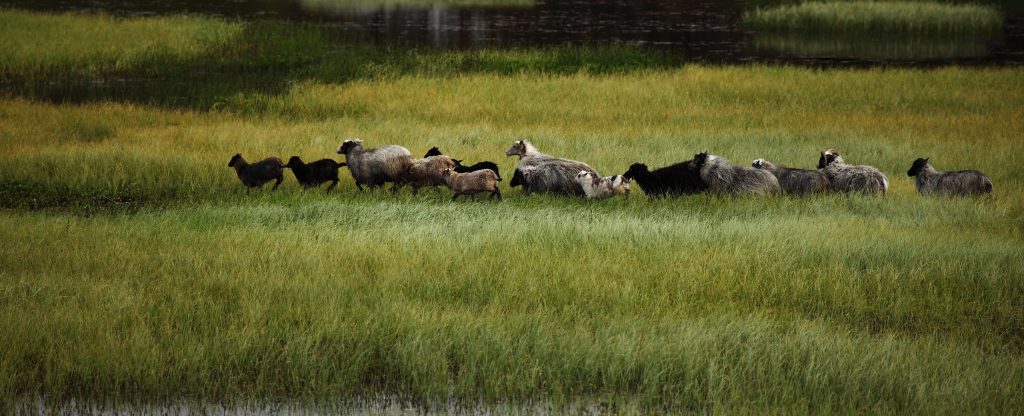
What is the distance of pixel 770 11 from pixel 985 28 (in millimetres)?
9460

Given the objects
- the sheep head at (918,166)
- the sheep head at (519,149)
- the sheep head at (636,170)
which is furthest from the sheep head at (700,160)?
the sheep head at (918,166)

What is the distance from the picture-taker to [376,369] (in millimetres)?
8211

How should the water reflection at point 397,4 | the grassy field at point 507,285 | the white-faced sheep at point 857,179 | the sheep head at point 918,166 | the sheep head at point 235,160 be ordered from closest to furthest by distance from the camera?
the grassy field at point 507,285, the white-faced sheep at point 857,179, the sheep head at point 918,166, the sheep head at point 235,160, the water reflection at point 397,4

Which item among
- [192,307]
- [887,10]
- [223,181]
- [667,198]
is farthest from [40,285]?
[887,10]

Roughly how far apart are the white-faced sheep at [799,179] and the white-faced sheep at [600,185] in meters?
1.90

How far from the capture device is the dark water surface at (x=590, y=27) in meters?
40.1

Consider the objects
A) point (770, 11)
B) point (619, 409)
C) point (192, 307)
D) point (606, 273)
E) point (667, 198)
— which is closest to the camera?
point (619, 409)

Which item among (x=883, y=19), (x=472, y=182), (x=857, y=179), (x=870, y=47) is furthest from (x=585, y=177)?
(x=883, y=19)

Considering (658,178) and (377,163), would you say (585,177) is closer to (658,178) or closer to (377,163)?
(658,178)

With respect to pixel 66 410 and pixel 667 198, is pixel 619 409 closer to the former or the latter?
pixel 66 410

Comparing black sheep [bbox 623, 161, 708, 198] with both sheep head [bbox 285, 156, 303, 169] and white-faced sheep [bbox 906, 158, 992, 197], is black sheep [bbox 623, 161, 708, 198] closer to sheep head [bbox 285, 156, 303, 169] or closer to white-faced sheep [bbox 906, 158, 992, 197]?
white-faced sheep [bbox 906, 158, 992, 197]

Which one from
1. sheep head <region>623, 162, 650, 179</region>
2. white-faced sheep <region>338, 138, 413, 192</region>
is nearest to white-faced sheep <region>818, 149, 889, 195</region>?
sheep head <region>623, 162, 650, 179</region>

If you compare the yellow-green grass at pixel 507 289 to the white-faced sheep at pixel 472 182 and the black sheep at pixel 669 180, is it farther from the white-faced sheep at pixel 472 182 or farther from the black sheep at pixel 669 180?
the black sheep at pixel 669 180

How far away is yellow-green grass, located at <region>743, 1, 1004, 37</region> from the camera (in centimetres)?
4719
